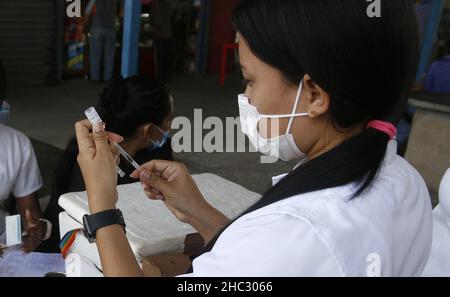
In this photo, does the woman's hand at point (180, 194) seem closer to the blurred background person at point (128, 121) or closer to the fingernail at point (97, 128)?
the fingernail at point (97, 128)

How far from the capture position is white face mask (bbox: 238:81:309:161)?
91cm

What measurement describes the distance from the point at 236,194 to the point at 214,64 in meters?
8.40

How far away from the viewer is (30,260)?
1.67 metres

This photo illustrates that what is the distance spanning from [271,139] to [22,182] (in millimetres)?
1357

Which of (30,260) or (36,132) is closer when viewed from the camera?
(30,260)

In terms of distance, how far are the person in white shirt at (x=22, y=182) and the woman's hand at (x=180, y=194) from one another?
80 centimetres

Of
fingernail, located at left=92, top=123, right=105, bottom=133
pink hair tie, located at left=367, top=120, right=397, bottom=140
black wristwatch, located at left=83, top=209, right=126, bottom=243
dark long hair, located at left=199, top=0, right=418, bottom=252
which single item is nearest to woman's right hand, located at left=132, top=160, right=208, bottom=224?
fingernail, located at left=92, top=123, right=105, bottom=133

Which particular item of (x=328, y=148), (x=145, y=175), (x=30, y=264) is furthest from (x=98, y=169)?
(x=30, y=264)

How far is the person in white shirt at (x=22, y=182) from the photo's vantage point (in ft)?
6.34

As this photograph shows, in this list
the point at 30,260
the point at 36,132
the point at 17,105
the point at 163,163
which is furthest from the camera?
the point at 17,105

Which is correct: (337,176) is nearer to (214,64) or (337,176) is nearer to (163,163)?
(163,163)

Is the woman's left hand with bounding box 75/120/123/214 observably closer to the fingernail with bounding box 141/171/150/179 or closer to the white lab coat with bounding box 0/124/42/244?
the fingernail with bounding box 141/171/150/179

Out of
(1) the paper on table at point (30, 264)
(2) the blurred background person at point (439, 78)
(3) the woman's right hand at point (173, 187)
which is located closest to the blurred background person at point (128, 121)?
(1) the paper on table at point (30, 264)
